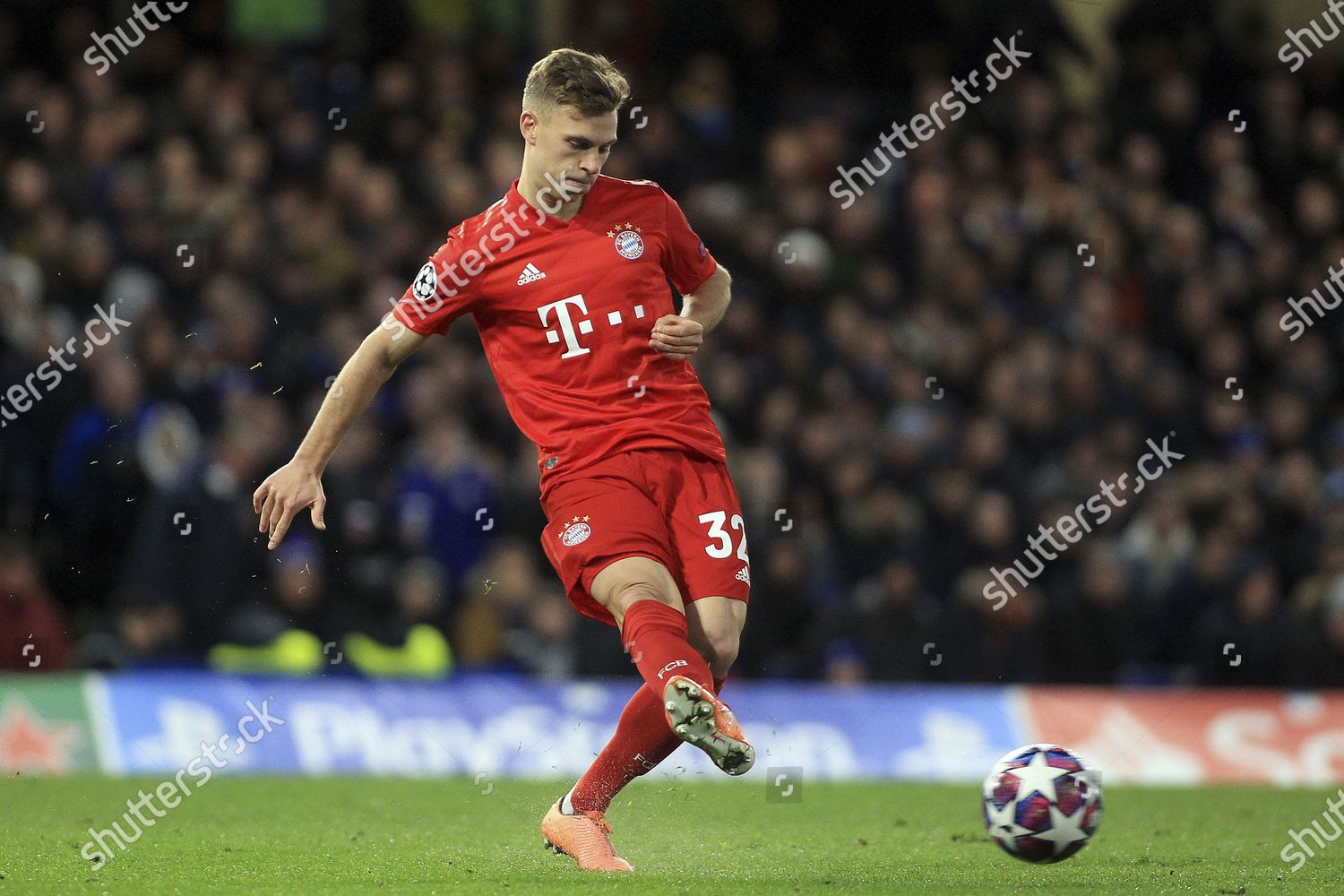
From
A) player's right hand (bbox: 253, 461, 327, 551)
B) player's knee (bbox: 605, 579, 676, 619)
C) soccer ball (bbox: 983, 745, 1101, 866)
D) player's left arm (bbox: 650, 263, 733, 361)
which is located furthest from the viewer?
soccer ball (bbox: 983, 745, 1101, 866)

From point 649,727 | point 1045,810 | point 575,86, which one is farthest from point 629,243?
point 1045,810

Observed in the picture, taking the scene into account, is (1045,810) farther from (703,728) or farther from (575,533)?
(575,533)

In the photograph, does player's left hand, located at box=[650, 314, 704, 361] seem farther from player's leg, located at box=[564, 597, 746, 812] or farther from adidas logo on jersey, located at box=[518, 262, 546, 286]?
player's leg, located at box=[564, 597, 746, 812]

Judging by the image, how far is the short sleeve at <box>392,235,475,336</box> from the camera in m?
6.18

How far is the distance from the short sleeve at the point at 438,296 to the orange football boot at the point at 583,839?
176 cm

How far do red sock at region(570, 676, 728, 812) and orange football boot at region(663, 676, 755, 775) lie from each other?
993 millimetres

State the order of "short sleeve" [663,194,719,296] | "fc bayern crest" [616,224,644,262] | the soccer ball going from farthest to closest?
1. "short sleeve" [663,194,719,296]
2. "fc bayern crest" [616,224,644,262]
3. the soccer ball

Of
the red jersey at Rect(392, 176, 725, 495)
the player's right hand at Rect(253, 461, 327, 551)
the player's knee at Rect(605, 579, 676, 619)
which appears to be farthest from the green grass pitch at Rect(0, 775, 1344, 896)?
the red jersey at Rect(392, 176, 725, 495)

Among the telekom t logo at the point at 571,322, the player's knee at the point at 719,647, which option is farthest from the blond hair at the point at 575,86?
the player's knee at the point at 719,647

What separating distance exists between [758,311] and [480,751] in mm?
4449

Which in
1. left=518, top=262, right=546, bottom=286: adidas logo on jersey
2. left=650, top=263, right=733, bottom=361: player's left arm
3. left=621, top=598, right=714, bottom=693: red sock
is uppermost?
left=650, top=263, right=733, bottom=361: player's left arm

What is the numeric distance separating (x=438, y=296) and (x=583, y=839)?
75.4 inches

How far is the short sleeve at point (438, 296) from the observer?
618 cm

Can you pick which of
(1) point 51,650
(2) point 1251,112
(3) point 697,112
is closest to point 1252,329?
(2) point 1251,112
